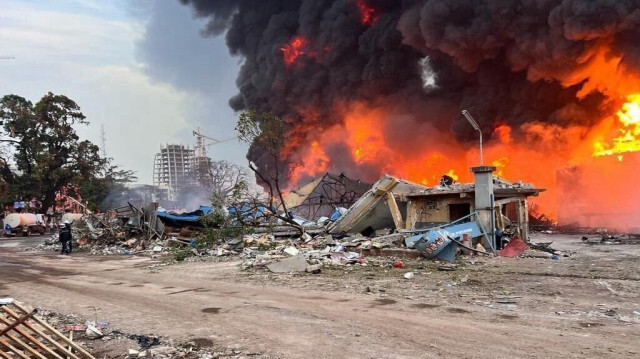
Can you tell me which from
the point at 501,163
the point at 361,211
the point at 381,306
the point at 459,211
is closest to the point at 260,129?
the point at 361,211

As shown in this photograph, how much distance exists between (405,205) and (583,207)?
46.5ft

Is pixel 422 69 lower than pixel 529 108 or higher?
higher

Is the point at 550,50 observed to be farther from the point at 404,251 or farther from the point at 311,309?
the point at 311,309

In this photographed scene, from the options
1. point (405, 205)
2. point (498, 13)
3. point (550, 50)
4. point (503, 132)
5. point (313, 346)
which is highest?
point (498, 13)

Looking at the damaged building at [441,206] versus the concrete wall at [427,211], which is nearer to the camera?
the damaged building at [441,206]

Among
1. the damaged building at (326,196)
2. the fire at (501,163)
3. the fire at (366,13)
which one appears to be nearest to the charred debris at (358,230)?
the fire at (501,163)

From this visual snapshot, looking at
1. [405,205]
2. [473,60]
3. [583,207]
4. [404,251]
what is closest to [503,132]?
[473,60]

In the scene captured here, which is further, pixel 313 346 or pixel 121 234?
pixel 121 234

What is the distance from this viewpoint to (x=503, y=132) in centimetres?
3167

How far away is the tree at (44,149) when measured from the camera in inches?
1613

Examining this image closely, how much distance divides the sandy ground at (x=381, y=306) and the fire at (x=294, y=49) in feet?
109

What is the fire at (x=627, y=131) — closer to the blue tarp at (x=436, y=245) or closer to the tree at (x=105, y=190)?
the blue tarp at (x=436, y=245)

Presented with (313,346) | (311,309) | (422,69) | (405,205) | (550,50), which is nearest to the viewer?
(313,346)

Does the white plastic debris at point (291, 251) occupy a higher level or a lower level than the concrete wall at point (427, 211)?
lower
